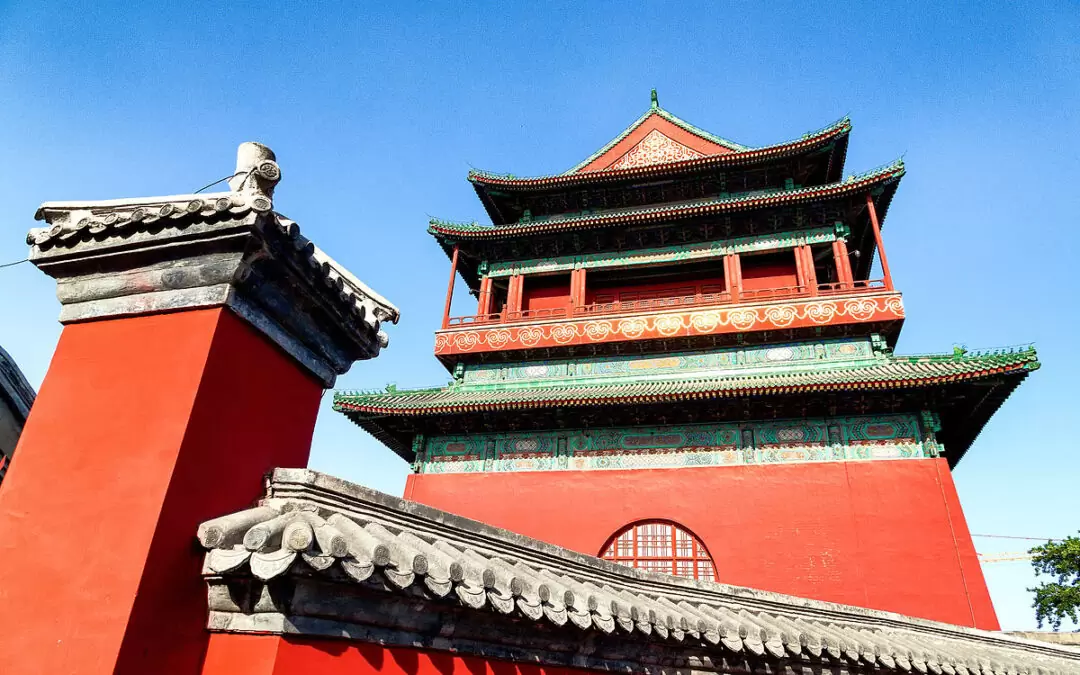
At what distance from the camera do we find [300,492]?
2.62m

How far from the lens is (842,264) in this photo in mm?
13383

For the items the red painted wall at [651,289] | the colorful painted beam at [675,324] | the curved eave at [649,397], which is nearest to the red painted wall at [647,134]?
the red painted wall at [651,289]

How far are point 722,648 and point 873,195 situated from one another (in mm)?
12549

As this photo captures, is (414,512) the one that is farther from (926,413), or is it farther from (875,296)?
(875,296)

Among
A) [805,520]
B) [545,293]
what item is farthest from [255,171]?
[545,293]

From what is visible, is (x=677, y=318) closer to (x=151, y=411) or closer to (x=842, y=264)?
(x=842, y=264)

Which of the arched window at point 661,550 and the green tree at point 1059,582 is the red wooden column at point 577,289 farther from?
the green tree at point 1059,582

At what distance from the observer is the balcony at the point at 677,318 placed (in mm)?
12234

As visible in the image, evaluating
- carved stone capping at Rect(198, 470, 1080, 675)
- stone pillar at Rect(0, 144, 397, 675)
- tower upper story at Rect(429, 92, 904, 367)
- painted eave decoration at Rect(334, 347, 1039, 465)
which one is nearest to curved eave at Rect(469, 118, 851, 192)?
tower upper story at Rect(429, 92, 904, 367)

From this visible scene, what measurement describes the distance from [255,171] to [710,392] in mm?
9219

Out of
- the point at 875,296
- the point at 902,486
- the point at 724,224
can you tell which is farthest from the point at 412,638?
the point at 724,224

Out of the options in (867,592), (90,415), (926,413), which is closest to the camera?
(90,415)

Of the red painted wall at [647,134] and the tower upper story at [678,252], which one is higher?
the red painted wall at [647,134]

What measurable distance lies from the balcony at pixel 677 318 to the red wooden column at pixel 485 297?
2.24 ft
